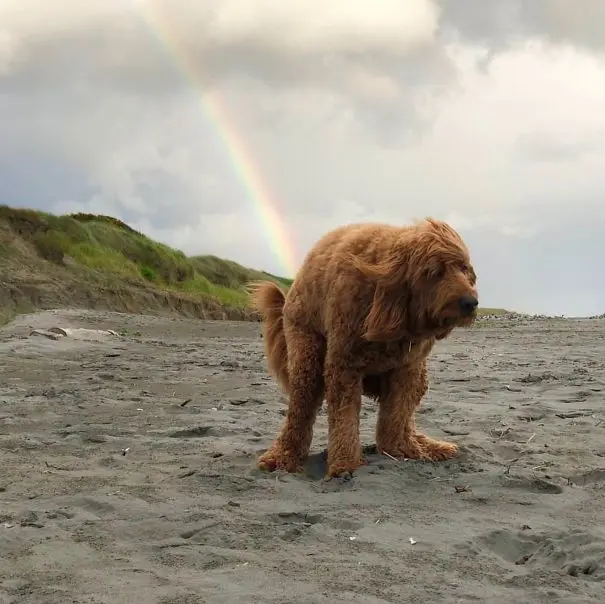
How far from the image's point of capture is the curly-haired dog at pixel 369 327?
4.96 m

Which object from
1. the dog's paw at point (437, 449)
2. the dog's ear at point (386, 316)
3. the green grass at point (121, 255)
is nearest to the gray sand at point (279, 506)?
the dog's paw at point (437, 449)

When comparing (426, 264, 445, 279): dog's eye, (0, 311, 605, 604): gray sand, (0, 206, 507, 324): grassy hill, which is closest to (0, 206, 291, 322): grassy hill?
(0, 206, 507, 324): grassy hill

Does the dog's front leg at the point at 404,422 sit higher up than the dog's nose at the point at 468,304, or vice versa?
the dog's nose at the point at 468,304

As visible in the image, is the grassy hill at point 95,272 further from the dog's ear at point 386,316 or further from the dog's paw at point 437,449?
the dog's ear at point 386,316

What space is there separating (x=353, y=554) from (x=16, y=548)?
1.69m

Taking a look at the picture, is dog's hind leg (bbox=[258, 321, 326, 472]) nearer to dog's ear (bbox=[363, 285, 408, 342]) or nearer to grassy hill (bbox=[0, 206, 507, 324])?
dog's ear (bbox=[363, 285, 408, 342])

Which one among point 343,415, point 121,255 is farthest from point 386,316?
point 121,255

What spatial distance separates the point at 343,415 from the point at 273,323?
1.39 meters

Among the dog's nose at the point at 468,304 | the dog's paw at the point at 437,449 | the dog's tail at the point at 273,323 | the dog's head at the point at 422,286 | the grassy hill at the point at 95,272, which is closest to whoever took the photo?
the dog's nose at the point at 468,304

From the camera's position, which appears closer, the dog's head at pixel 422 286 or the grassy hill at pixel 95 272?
the dog's head at pixel 422 286

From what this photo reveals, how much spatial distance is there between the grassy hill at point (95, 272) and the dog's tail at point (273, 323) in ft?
55.5

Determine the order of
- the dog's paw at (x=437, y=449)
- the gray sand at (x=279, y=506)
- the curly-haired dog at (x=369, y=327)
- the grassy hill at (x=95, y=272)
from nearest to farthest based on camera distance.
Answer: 1. the gray sand at (x=279, y=506)
2. the curly-haired dog at (x=369, y=327)
3. the dog's paw at (x=437, y=449)
4. the grassy hill at (x=95, y=272)

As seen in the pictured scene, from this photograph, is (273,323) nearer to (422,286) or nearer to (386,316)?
(386,316)

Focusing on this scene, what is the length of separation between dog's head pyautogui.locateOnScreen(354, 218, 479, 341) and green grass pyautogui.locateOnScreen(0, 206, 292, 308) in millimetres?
25181
